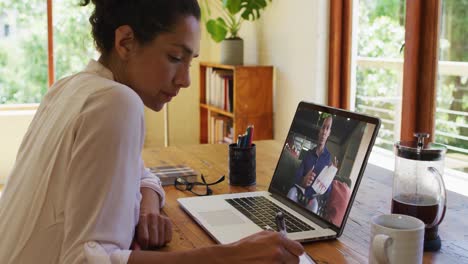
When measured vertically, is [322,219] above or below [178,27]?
below

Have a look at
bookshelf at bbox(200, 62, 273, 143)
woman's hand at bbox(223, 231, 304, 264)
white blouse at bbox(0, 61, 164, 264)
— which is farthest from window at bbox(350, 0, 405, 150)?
white blouse at bbox(0, 61, 164, 264)

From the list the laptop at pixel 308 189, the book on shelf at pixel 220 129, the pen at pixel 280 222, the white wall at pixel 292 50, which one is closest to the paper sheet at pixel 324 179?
the laptop at pixel 308 189

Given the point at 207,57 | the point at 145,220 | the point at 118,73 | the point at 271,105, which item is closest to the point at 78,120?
the point at 118,73

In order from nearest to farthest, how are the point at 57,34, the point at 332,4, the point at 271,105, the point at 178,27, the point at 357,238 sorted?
1. the point at 178,27
2. the point at 357,238
3. the point at 332,4
4. the point at 271,105
5. the point at 57,34

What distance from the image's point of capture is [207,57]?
4695 millimetres

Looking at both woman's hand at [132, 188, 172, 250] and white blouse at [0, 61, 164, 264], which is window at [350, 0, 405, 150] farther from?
white blouse at [0, 61, 164, 264]

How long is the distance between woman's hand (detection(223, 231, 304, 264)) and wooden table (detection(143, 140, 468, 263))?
0.49 ft

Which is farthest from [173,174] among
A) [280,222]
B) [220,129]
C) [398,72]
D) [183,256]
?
[220,129]

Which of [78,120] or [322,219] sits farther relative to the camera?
[322,219]

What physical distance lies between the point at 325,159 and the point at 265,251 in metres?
0.44

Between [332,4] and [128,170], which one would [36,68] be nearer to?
[332,4]

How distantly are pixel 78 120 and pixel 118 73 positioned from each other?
226mm

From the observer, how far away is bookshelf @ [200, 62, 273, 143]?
3645 mm

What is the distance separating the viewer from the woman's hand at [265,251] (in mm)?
914
